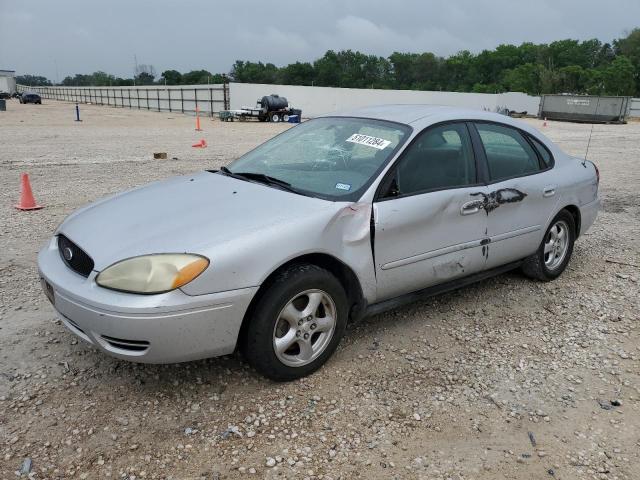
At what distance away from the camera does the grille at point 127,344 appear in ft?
8.50

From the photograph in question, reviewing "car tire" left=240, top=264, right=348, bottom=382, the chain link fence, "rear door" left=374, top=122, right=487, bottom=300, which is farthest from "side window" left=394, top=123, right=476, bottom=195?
the chain link fence

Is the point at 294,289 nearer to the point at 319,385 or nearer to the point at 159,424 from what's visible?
the point at 319,385

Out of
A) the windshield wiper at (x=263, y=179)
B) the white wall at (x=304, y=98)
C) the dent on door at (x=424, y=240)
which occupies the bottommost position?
the dent on door at (x=424, y=240)

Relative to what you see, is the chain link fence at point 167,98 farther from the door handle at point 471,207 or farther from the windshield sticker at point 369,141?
the door handle at point 471,207

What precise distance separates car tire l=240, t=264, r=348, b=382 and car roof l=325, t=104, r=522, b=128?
1417 mm

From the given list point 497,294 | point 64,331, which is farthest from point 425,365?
point 64,331

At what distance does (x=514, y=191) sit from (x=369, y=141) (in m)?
1.27

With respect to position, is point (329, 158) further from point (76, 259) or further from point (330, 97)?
point (330, 97)

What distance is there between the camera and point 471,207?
12.2 feet

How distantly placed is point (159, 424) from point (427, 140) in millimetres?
2457

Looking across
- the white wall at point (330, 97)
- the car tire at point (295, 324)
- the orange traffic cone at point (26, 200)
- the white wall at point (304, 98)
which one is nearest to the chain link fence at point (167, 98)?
the white wall at point (304, 98)

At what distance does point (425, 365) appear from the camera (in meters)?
3.33

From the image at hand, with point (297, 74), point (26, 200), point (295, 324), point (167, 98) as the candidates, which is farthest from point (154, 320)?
point (297, 74)

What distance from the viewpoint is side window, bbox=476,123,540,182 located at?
13.2 feet
